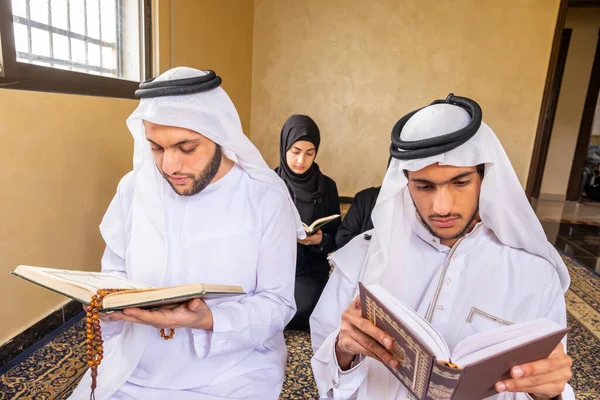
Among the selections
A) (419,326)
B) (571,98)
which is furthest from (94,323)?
(571,98)

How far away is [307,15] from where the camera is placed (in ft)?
18.2

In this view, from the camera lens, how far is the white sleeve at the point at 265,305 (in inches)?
45.3

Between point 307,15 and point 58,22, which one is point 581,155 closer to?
point 307,15

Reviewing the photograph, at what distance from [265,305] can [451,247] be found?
0.57m

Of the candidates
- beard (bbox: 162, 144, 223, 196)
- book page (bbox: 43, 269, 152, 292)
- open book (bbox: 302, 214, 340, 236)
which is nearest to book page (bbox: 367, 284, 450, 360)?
book page (bbox: 43, 269, 152, 292)

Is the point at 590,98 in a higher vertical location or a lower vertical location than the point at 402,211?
higher

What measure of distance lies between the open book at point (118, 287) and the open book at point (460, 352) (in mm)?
332

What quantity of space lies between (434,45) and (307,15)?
5.75 ft

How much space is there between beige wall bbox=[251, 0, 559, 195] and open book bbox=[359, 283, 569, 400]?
5.15m

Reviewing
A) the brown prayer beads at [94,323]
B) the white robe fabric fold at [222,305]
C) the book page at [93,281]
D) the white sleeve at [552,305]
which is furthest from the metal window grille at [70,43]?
the white sleeve at [552,305]

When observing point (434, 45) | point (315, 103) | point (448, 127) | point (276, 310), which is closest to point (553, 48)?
point (434, 45)

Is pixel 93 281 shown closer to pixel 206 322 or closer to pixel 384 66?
pixel 206 322

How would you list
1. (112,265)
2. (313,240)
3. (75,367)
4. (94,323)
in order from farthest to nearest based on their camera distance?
(313,240)
(75,367)
(112,265)
(94,323)

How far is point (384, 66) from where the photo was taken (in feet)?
18.2
